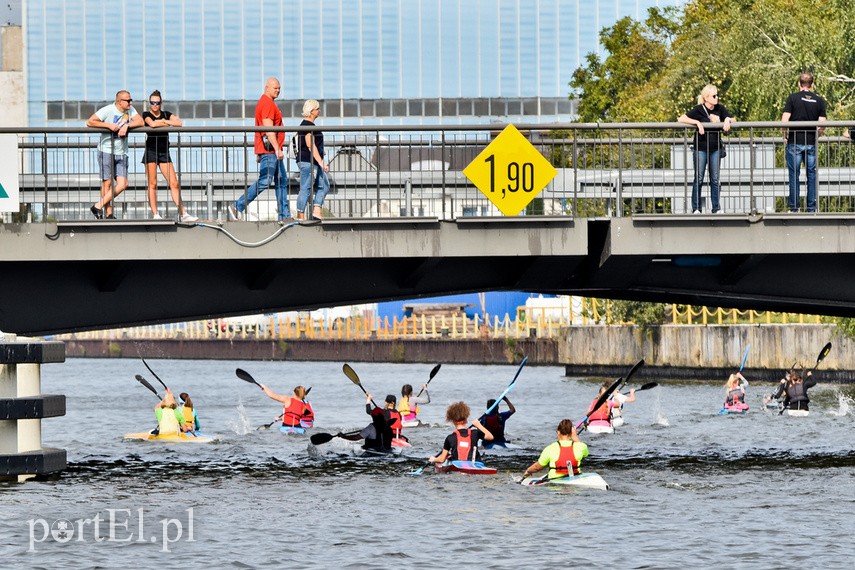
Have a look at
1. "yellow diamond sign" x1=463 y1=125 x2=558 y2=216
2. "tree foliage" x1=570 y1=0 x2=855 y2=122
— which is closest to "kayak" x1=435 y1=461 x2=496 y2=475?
"yellow diamond sign" x1=463 y1=125 x2=558 y2=216

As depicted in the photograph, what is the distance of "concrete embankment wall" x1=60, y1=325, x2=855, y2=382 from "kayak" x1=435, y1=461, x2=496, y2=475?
3508 cm

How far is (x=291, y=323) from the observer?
117812mm

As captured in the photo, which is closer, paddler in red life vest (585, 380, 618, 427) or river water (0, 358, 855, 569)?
river water (0, 358, 855, 569)

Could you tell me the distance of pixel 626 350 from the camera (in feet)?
251

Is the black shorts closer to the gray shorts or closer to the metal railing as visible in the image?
the gray shorts

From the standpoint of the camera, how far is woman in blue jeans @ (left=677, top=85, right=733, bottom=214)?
25.0m

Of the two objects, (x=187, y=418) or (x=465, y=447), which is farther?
(x=187, y=418)

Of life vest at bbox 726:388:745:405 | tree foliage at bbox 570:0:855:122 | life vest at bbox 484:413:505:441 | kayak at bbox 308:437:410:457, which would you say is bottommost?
kayak at bbox 308:437:410:457

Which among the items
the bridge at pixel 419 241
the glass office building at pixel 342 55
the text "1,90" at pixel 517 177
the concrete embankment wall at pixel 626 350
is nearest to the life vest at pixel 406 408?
the bridge at pixel 419 241

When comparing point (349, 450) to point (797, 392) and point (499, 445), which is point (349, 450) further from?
point (797, 392)

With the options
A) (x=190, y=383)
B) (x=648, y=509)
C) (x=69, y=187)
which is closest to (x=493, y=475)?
(x=648, y=509)

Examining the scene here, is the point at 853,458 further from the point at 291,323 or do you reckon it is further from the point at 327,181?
the point at 291,323

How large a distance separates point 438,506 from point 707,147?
22.4 feet

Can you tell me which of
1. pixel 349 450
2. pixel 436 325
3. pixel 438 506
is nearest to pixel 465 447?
pixel 438 506
